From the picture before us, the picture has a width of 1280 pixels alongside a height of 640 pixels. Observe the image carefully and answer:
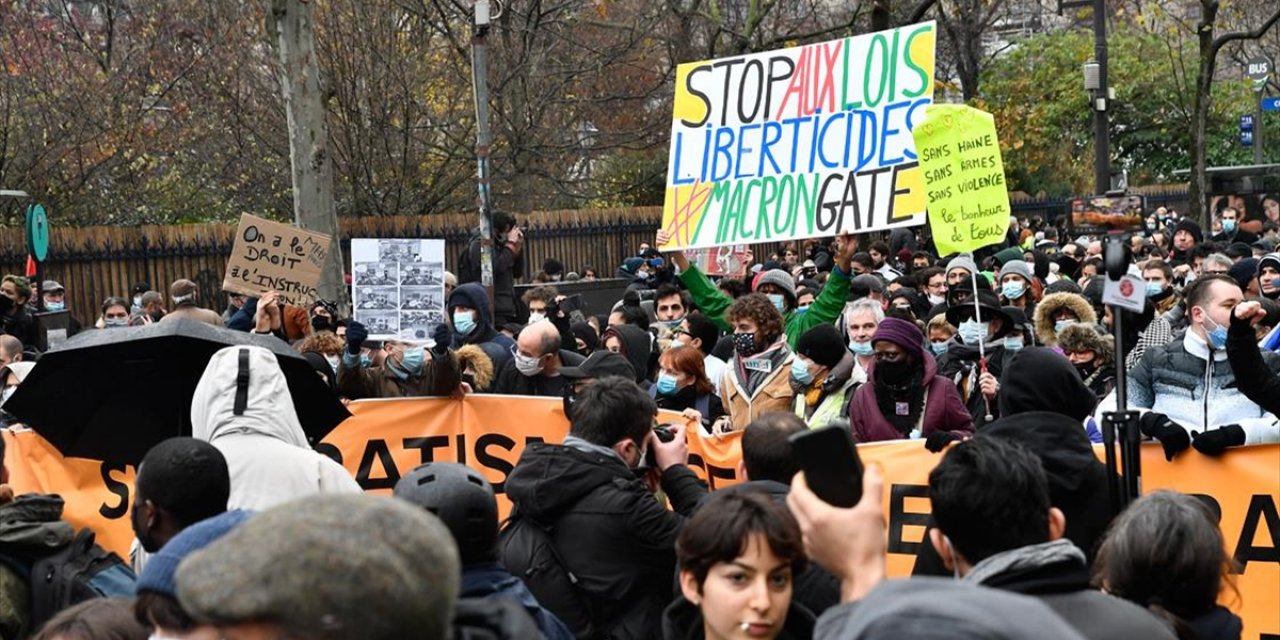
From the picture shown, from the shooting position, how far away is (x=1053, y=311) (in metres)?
9.75

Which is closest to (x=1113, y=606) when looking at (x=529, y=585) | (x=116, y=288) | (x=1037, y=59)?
(x=529, y=585)

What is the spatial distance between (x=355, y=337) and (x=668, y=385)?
5.94 feet

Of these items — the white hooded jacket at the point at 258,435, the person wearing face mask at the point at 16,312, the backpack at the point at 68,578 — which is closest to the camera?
the backpack at the point at 68,578

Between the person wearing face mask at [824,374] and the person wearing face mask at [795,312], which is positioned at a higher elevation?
the person wearing face mask at [795,312]

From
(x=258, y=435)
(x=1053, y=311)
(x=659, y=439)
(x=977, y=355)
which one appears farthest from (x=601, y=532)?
(x=1053, y=311)

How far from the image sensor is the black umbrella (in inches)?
254

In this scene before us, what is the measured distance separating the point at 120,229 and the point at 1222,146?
35720mm

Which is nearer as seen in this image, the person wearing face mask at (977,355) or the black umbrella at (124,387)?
the black umbrella at (124,387)

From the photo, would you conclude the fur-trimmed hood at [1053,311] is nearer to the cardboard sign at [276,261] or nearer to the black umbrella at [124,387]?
the cardboard sign at [276,261]

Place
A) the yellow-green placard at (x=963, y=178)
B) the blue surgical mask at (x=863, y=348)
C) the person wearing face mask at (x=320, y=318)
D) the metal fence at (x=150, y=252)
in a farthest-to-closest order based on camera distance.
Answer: the metal fence at (x=150, y=252), the person wearing face mask at (x=320, y=318), the yellow-green placard at (x=963, y=178), the blue surgical mask at (x=863, y=348)

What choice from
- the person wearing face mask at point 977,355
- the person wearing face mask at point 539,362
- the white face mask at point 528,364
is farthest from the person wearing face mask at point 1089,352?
the white face mask at point 528,364

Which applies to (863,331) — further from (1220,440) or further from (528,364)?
(1220,440)

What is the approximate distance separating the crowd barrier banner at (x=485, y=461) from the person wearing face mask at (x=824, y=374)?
0.60 m

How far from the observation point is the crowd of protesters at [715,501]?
212cm
